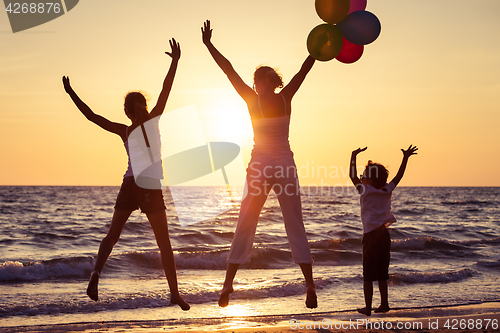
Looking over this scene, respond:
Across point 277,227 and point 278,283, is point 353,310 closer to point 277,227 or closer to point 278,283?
point 278,283

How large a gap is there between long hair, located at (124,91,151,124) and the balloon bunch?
Result: 1891 mm

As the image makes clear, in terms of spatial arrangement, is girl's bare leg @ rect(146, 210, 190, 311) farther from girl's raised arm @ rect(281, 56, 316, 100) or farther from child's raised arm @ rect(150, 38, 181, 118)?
girl's raised arm @ rect(281, 56, 316, 100)

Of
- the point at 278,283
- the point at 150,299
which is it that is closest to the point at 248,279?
the point at 278,283

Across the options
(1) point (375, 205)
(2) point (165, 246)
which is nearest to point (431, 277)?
(1) point (375, 205)

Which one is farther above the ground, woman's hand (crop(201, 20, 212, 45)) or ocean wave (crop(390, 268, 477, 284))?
woman's hand (crop(201, 20, 212, 45))

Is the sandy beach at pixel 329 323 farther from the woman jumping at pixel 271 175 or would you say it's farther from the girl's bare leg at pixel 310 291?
the woman jumping at pixel 271 175

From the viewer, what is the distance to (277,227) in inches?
891

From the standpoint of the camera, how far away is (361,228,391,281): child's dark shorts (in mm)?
5562

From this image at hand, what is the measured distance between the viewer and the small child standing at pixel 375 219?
540 centimetres

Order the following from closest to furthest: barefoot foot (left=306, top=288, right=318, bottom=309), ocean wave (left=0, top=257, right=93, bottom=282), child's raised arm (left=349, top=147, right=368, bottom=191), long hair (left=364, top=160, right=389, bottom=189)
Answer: barefoot foot (left=306, top=288, right=318, bottom=309), child's raised arm (left=349, top=147, right=368, bottom=191), long hair (left=364, top=160, right=389, bottom=189), ocean wave (left=0, top=257, right=93, bottom=282)

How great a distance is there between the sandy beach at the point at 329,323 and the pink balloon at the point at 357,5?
390 cm

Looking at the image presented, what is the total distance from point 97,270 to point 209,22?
9.80ft

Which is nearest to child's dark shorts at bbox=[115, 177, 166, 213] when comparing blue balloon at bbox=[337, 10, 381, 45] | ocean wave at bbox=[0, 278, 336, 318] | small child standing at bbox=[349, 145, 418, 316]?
small child standing at bbox=[349, 145, 418, 316]

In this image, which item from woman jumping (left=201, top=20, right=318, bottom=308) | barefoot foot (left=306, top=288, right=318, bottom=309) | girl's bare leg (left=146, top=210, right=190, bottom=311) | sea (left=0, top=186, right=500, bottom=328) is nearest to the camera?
barefoot foot (left=306, top=288, right=318, bottom=309)
